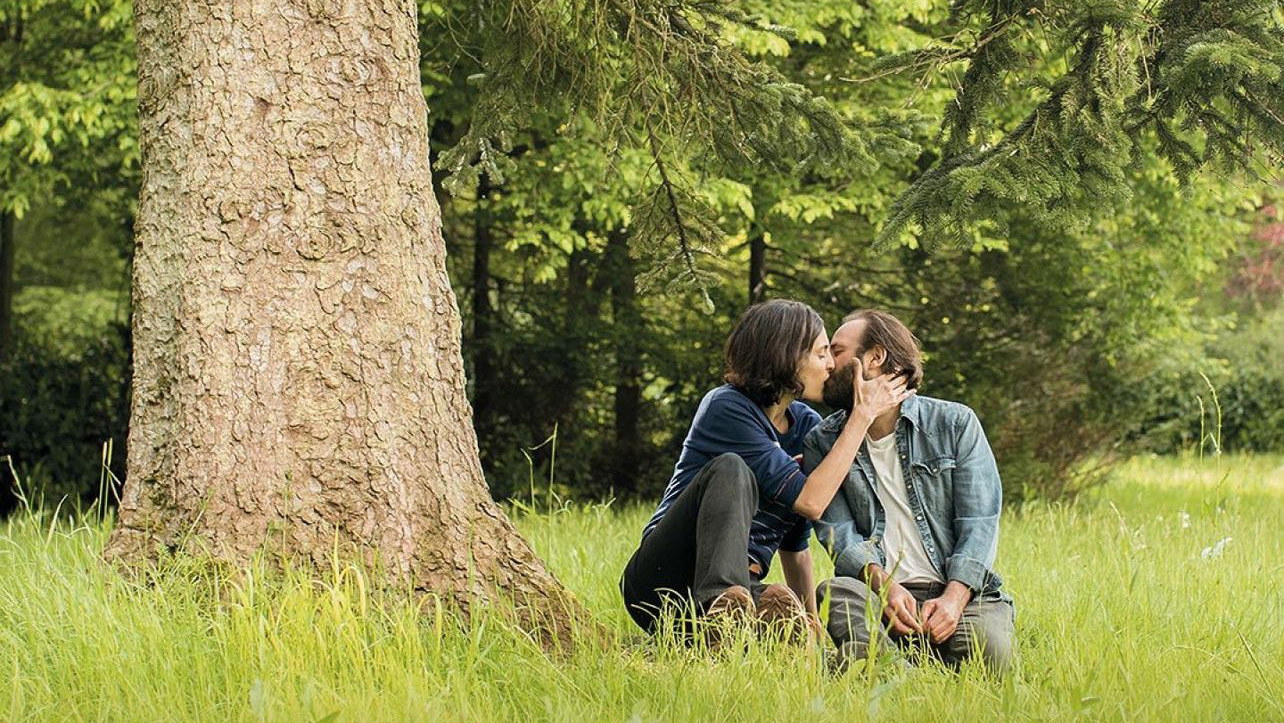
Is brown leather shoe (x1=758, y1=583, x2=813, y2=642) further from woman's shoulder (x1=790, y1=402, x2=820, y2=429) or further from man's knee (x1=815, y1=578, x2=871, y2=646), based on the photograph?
woman's shoulder (x1=790, y1=402, x2=820, y2=429)

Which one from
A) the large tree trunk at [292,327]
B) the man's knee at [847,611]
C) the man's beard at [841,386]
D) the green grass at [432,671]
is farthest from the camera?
the man's beard at [841,386]

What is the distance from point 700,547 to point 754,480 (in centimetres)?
26

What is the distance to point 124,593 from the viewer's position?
3574 millimetres

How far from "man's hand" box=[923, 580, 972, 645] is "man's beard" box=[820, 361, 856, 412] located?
2.12 ft

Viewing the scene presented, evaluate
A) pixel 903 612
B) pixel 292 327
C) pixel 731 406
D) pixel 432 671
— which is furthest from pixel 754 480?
pixel 292 327

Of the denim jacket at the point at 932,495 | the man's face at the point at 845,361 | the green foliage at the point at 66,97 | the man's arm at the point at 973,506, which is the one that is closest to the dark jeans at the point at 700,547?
the denim jacket at the point at 932,495

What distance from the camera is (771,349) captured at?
4.23m

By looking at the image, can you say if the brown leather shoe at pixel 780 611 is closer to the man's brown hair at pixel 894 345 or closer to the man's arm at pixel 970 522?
the man's arm at pixel 970 522

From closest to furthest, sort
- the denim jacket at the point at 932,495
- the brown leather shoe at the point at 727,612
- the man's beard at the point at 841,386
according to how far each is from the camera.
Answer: the brown leather shoe at the point at 727,612 < the denim jacket at the point at 932,495 < the man's beard at the point at 841,386

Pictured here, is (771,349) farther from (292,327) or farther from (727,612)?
(292,327)

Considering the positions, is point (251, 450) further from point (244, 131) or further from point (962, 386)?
point (962, 386)

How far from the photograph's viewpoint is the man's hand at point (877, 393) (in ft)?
13.3

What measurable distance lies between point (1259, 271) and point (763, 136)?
70.0 ft

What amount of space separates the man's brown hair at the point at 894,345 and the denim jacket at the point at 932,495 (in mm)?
115
